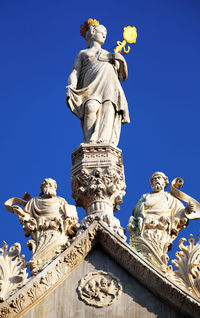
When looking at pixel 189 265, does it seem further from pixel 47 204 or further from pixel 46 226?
pixel 47 204

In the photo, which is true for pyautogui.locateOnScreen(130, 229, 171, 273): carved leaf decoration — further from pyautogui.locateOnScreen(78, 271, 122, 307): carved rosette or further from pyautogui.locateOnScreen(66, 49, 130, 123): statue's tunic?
pyautogui.locateOnScreen(66, 49, 130, 123): statue's tunic

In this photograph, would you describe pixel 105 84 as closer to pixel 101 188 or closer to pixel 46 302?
pixel 101 188

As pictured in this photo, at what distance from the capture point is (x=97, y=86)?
22.3 metres

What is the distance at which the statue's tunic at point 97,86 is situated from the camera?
22.1 meters

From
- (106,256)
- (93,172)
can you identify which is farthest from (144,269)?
(93,172)

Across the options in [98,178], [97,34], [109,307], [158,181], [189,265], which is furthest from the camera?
[97,34]

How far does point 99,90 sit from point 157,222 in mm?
3308

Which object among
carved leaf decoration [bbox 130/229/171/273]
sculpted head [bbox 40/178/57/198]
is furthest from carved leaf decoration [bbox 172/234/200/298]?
sculpted head [bbox 40/178/57/198]

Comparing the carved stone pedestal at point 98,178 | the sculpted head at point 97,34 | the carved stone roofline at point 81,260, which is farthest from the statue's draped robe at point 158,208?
the sculpted head at point 97,34

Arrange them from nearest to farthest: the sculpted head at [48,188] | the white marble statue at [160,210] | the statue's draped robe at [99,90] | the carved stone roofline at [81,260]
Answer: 1. the carved stone roofline at [81,260]
2. the white marble statue at [160,210]
3. the sculpted head at [48,188]
4. the statue's draped robe at [99,90]

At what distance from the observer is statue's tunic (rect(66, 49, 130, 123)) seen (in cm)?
2212

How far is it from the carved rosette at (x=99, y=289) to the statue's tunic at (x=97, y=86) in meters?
4.04

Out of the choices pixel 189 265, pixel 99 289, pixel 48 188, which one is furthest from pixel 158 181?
pixel 99 289

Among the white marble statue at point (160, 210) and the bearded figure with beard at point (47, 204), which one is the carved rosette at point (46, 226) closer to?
the bearded figure with beard at point (47, 204)
